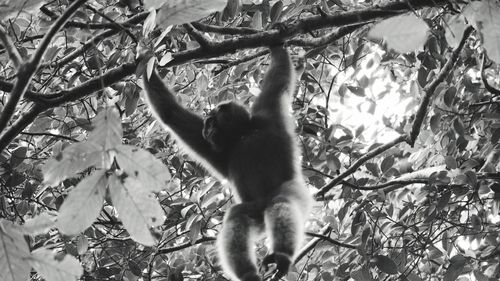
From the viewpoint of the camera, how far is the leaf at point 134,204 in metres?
1.80

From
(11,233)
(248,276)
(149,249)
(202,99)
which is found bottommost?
(11,233)

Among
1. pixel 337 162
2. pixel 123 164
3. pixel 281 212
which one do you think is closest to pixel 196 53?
pixel 281 212

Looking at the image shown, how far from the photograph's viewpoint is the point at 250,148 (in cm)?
521

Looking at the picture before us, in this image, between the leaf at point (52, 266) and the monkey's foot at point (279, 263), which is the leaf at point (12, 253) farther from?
the monkey's foot at point (279, 263)

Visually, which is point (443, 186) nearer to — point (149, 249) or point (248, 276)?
point (248, 276)

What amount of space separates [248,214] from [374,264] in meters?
1.44

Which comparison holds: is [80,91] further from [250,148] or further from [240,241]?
[250,148]

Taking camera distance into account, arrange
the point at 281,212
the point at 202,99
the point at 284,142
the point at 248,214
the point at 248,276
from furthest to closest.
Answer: the point at 202,99 < the point at 284,142 < the point at 248,214 < the point at 281,212 < the point at 248,276

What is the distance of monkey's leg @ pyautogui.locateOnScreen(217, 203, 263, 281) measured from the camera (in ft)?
13.5

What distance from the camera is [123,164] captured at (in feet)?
5.82

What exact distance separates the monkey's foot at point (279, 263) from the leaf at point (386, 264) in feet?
5.48

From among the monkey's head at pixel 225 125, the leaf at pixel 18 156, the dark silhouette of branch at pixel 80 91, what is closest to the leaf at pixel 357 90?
the monkey's head at pixel 225 125

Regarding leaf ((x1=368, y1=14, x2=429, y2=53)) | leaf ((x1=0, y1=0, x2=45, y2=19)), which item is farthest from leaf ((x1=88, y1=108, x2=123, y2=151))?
leaf ((x1=368, y1=14, x2=429, y2=53))

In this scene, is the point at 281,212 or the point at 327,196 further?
the point at 327,196
